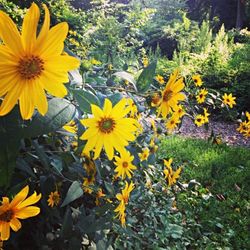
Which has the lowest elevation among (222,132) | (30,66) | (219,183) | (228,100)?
(222,132)

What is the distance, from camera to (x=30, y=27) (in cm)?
43

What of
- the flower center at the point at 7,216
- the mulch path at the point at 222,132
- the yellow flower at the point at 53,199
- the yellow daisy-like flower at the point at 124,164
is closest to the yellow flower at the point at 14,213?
the flower center at the point at 7,216

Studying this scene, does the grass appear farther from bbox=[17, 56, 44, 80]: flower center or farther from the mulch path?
bbox=[17, 56, 44, 80]: flower center

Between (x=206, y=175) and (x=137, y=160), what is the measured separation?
2.28m

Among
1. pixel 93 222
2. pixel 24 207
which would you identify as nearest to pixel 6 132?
pixel 24 207

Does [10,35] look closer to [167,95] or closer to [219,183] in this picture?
[167,95]

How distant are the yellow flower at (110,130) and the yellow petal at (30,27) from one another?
22 cm

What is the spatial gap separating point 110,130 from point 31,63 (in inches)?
Answer: 9.2

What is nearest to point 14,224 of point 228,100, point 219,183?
point 228,100

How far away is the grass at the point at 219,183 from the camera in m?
2.51

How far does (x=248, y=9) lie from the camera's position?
48.5 ft

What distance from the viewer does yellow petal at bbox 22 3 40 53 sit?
0.42 m

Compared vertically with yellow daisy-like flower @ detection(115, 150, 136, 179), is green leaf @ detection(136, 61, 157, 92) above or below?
above

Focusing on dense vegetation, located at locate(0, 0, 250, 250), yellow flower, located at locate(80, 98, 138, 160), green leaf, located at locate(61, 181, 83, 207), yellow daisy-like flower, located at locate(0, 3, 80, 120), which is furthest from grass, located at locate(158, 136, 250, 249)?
yellow daisy-like flower, located at locate(0, 3, 80, 120)
